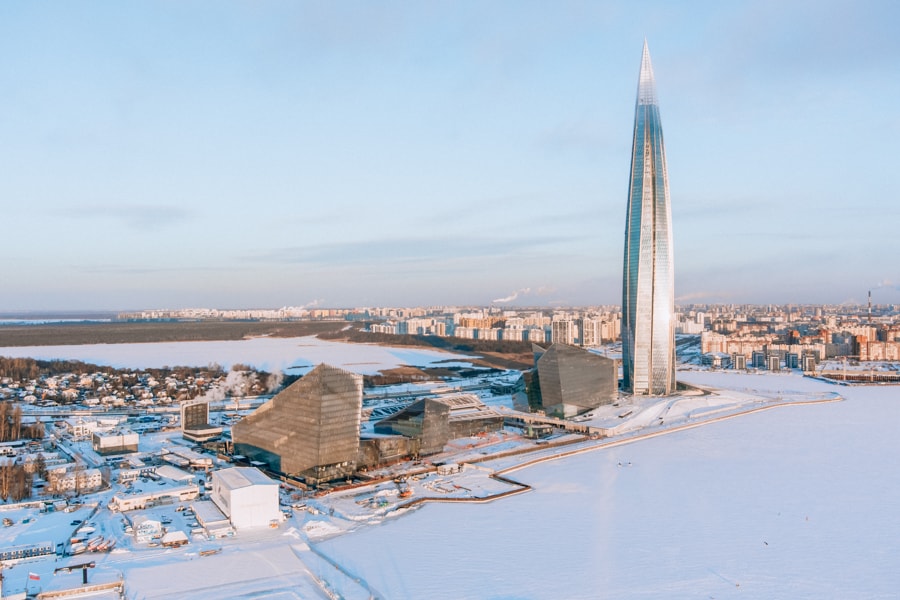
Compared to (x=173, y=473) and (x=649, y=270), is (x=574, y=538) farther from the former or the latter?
(x=649, y=270)

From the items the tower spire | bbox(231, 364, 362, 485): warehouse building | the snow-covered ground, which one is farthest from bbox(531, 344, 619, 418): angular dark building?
the tower spire

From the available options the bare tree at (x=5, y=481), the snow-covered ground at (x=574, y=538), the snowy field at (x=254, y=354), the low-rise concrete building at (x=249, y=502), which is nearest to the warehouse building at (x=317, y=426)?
the snow-covered ground at (x=574, y=538)

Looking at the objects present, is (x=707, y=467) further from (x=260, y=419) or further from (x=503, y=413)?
(x=260, y=419)

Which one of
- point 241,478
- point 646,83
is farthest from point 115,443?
point 646,83

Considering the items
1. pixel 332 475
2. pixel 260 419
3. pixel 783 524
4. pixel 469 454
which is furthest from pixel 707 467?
pixel 260 419

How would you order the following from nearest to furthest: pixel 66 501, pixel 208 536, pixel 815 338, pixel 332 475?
1. pixel 208 536
2. pixel 66 501
3. pixel 332 475
4. pixel 815 338

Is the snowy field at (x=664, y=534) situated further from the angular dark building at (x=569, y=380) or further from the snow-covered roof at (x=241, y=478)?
the angular dark building at (x=569, y=380)
